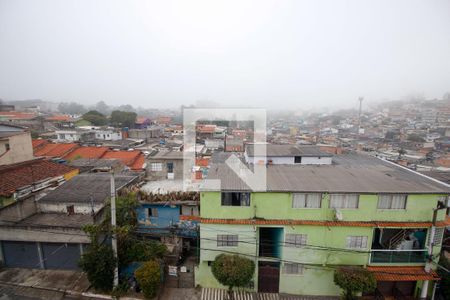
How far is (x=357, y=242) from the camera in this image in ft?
41.0

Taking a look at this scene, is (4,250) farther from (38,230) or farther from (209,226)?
(209,226)

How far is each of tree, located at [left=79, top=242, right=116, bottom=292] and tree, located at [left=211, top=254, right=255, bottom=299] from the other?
17.2 ft

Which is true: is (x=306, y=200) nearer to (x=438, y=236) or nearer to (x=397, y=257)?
(x=397, y=257)

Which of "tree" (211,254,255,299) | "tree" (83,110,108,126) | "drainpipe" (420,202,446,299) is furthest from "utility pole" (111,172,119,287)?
"tree" (83,110,108,126)

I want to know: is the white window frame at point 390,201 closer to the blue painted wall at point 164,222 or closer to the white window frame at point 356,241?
the white window frame at point 356,241

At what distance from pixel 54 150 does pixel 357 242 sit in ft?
126

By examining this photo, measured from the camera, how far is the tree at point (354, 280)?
11.3m

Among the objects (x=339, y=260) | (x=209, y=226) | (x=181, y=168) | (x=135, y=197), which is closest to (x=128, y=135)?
(x=181, y=168)

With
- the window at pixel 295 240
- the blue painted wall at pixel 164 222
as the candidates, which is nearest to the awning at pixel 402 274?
the window at pixel 295 240

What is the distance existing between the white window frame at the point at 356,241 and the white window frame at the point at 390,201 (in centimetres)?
188

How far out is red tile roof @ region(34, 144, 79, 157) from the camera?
106ft

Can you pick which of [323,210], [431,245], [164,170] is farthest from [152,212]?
[431,245]

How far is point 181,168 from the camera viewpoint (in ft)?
64.6

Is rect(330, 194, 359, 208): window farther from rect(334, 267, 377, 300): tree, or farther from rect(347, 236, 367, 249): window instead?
rect(334, 267, 377, 300): tree
